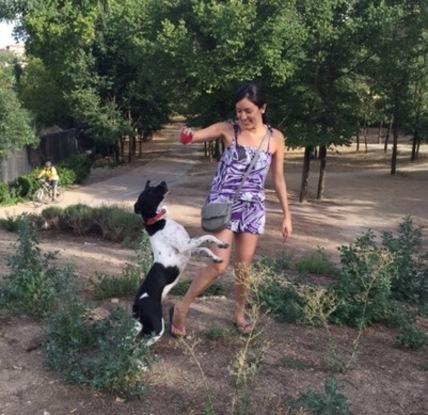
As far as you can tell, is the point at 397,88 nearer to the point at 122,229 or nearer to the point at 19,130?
the point at 19,130

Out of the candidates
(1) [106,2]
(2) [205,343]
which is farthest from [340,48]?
(2) [205,343]

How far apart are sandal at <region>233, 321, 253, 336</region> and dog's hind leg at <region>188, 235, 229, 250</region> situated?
22.8 inches

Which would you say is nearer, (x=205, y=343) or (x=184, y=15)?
(x=205, y=343)

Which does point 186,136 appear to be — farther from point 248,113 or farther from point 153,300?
point 153,300

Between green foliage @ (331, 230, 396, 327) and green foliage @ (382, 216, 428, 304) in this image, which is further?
green foliage @ (382, 216, 428, 304)

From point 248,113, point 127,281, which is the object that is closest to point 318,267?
point 127,281

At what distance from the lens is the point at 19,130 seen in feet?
58.0

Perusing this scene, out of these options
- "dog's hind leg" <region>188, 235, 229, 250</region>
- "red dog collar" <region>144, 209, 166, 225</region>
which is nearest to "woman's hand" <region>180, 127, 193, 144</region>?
"red dog collar" <region>144, 209, 166, 225</region>

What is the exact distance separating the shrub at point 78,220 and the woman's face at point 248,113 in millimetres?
5323

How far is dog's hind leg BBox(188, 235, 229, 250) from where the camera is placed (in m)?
3.56

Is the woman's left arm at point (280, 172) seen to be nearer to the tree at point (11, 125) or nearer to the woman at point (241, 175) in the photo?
the woman at point (241, 175)

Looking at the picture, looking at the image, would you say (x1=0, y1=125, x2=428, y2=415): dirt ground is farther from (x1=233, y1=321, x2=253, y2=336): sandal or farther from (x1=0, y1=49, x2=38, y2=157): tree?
(x1=0, y1=49, x2=38, y2=157): tree

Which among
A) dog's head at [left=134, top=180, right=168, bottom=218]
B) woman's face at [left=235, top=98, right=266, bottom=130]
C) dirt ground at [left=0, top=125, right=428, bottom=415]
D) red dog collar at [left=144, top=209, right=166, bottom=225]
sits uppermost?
woman's face at [left=235, top=98, right=266, bottom=130]

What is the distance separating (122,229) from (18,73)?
35779 millimetres
